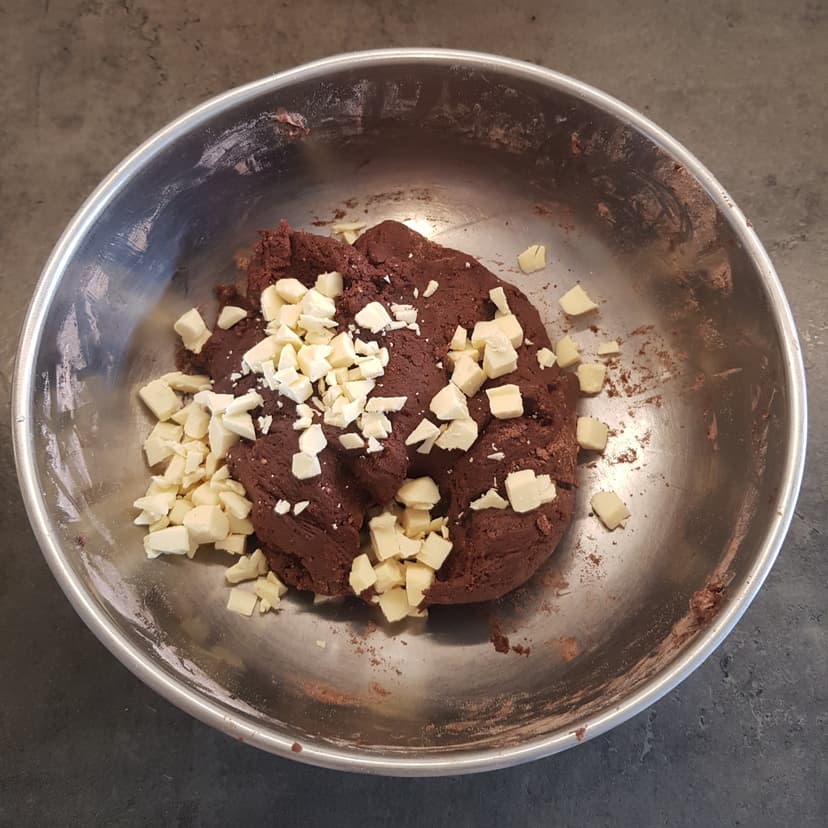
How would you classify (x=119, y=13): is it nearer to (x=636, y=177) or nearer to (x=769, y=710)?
(x=636, y=177)

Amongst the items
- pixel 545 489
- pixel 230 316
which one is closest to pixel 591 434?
pixel 545 489

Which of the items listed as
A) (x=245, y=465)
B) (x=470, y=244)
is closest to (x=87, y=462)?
(x=245, y=465)

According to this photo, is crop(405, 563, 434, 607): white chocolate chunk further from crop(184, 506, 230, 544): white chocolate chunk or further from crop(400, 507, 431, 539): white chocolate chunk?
crop(184, 506, 230, 544): white chocolate chunk

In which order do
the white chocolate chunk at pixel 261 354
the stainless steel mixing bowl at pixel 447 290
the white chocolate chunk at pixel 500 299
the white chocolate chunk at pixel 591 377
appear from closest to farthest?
the stainless steel mixing bowl at pixel 447 290, the white chocolate chunk at pixel 261 354, the white chocolate chunk at pixel 500 299, the white chocolate chunk at pixel 591 377

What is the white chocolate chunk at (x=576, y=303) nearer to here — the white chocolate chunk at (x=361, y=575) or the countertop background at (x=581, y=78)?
the countertop background at (x=581, y=78)

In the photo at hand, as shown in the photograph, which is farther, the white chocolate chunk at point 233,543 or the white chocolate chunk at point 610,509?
the white chocolate chunk at point 610,509

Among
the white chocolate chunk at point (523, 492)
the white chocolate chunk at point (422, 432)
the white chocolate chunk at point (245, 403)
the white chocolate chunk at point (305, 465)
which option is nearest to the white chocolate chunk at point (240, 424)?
the white chocolate chunk at point (245, 403)

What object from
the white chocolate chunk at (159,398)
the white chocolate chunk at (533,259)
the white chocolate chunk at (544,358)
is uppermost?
the white chocolate chunk at (533,259)

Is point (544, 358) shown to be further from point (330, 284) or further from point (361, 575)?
point (361, 575)
